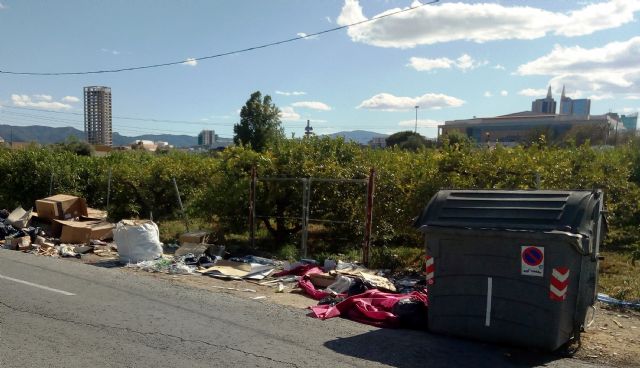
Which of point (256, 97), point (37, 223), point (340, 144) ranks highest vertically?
point (256, 97)

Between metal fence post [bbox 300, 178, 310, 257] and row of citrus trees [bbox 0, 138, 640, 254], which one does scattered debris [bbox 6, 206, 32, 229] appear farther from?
metal fence post [bbox 300, 178, 310, 257]

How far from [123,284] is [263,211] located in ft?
14.4

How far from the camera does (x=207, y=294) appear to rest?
7719 mm

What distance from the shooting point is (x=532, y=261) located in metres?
5.18

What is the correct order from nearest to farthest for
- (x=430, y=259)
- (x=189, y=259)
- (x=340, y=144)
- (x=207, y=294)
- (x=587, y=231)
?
(x=587, y=231) → (x=430, y=259) → (x=207, y=294) → (x=189, y=259) → (x=340, y=144)

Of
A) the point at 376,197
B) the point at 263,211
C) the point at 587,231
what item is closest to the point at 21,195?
the point at 263,211

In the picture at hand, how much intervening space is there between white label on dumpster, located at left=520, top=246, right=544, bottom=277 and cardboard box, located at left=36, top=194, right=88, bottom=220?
41.8 ft

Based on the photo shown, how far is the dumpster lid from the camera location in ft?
16.9

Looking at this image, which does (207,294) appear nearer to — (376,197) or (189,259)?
(189,259)

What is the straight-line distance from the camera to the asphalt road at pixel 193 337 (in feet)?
15.8

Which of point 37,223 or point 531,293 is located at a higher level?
point 531,293

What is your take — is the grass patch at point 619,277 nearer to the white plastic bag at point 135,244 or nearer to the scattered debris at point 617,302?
the scattered debris at point 617,302

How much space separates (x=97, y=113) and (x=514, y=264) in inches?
3273

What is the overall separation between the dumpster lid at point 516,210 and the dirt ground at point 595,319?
129 centimetres
